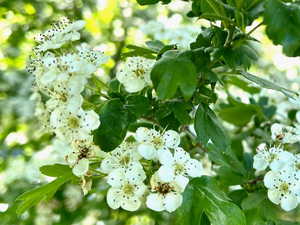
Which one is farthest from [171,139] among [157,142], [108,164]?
[108,164]

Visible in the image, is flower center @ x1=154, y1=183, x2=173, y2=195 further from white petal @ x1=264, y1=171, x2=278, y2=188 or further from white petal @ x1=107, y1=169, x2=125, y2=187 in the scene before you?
white petal @ x1=264, y1=171, x2=278, y2=188

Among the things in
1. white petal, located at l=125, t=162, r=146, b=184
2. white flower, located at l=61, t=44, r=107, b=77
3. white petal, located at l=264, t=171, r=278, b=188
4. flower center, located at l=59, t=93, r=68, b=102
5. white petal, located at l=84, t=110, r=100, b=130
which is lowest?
white petal, located at l=264, t=171, r=278, b=188

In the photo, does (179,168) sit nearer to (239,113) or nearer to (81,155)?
(81,155)

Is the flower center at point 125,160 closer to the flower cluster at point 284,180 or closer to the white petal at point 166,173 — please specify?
the white petal at point 166,173

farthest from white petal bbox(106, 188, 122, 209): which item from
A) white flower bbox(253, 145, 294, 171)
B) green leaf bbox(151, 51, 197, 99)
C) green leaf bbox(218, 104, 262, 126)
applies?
green leaf bbox(218, 104, 262, 126)

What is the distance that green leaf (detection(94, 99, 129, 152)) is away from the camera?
43.3 inches

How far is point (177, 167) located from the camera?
108cm

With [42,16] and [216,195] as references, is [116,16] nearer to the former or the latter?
[42,16]

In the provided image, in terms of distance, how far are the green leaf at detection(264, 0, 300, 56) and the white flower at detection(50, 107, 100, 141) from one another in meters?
0.38

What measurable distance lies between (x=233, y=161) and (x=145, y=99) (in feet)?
1.06

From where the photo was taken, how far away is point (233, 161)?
136 centimetres

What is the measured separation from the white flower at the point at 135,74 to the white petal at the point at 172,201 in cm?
23

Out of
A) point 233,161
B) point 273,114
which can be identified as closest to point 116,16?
point 273,114

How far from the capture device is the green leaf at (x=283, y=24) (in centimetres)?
115
